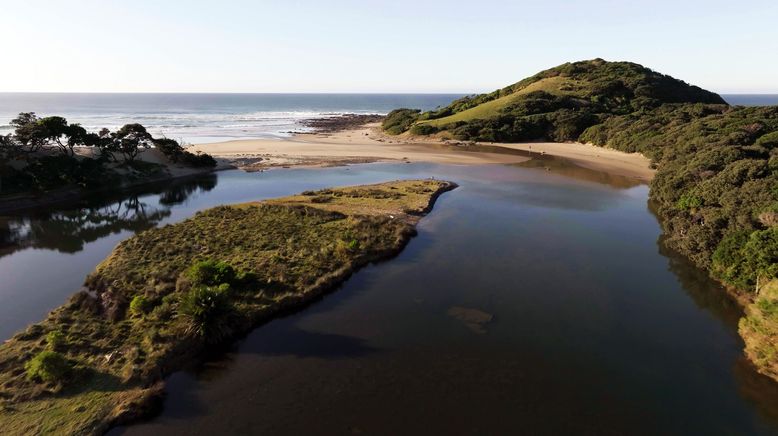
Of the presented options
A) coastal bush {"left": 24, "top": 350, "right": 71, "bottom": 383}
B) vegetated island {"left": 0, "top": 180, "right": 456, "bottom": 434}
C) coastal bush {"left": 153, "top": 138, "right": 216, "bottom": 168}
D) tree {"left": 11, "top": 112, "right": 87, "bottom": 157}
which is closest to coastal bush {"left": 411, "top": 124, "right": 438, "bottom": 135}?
coastal bush {"left": 153, "top": 138, "right": 216, "bottom": 168}

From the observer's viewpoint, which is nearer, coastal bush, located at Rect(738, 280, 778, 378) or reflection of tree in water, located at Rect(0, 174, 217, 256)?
coastal bush, located at Rect(738, 280, 778, 378)

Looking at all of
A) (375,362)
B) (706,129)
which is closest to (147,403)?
(375,362)

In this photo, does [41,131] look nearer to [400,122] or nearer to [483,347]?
[483,347]

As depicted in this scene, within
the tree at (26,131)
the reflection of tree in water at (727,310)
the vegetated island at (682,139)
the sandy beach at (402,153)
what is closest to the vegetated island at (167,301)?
the reflection of tree in water at (727,310)

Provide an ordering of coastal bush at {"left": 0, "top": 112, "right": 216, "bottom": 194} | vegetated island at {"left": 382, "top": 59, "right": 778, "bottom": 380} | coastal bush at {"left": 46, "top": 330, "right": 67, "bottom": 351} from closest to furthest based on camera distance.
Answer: coastal bush at {"left": 46, "top": 330, "right": 67, "bottom": 351} < vegetated island at {"left": 382, "top": 59, "right": 778, "bottom": 380} < coastal bush at {"left": 0, "top": 112, "right": 216, "bottom": 194}

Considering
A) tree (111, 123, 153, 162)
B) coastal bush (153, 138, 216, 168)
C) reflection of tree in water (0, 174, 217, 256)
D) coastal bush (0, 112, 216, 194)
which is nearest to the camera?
reflection of tree in water (0, 174, 217, 256)

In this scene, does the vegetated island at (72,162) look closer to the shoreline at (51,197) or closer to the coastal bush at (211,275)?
the shoreline at (51,197)

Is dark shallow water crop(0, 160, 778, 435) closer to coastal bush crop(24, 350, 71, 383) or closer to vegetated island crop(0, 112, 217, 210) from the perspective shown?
coastal bush crop(24, 350, 71, 383)
